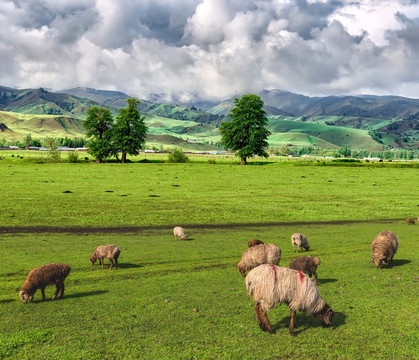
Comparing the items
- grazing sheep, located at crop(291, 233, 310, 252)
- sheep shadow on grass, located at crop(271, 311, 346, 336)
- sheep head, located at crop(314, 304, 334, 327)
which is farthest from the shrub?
sheep head, located at crop(314, 304, 334, 327)

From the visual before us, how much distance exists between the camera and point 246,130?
103125mm

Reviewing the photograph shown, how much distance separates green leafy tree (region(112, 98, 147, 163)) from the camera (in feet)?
338

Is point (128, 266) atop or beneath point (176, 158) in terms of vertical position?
beneath

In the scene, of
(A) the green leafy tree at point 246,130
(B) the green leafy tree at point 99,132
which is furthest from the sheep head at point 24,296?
(B) the green leafy tree at point 99,132

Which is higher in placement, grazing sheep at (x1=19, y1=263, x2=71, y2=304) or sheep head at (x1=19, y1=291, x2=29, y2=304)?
grazing sheep at (x1=19, y1=263, x2=71, y2=304)

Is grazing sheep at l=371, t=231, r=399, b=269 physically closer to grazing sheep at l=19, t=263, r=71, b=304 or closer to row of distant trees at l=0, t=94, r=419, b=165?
grazing sheep at l=19, t=263, r=71, b=304

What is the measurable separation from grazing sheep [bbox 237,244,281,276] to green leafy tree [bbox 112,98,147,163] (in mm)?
93315

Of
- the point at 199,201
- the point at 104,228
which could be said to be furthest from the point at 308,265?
the point at 199,201

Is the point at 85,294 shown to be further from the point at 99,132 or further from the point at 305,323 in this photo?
the point at 99,132

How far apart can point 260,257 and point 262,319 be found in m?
4.33

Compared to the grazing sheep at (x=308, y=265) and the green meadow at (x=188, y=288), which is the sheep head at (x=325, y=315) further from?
the grazing sheep at (x=308, y=265)

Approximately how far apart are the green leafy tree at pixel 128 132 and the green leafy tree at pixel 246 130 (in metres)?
25.4

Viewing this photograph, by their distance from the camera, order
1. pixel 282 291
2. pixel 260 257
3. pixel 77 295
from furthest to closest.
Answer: pixel 260 257 → pixel 77 295 → pixel 282 291

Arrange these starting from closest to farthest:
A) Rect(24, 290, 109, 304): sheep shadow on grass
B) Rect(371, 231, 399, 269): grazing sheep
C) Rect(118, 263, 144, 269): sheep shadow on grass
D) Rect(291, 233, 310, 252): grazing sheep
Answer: Rect(24, 290, 109, 304): sheep shadow on grass → Rect(371, 231, 399, 269): grazing sheep → Rect(118, 263, 144, 269): sheep shadow on grass → Rect(291, 233, 310, 252): grazing sheep
